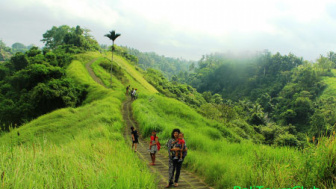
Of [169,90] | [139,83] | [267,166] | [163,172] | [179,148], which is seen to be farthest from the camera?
[169,90]

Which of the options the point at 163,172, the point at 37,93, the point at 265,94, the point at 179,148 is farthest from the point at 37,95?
the point at 265,94

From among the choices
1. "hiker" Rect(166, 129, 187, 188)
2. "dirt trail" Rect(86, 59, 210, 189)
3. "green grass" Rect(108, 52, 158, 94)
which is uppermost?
"green grass" Rect(108, 52, 158, 94)

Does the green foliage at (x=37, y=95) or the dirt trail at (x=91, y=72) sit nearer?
the green foliage at (x=37, y=95)

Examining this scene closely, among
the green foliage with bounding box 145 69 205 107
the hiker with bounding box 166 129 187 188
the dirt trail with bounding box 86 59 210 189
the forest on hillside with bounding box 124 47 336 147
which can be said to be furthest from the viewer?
the green foliage with bounding box 145 69 205 107

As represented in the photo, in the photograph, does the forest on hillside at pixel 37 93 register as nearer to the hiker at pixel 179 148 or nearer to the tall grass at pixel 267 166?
the tall grass at pixel 267 166

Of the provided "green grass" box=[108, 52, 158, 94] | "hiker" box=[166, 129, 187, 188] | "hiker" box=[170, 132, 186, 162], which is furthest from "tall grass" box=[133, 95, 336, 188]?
"green grass" box=[108, 52, 158, 94]

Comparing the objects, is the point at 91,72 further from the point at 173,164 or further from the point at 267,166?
the point at 267,166

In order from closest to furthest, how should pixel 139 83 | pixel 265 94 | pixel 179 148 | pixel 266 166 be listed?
pixel 266 166
pixel 179 148
pixel 139 83
pixel 265 94

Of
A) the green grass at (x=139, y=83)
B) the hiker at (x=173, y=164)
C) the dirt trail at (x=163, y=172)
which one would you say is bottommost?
the dirt trail at (x=163, y=172)

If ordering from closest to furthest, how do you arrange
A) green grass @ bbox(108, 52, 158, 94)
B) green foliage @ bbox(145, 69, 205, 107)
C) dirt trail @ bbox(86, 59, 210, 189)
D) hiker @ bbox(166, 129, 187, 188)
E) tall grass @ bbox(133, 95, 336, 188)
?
tall grass @ bbox(133, 95, 336, 188), hiker @ bbox(166, 129, 187, 188), dirt trail @ bbox(86, 59, 210, 189), green grass @ bbox(108, 52, 158, 94), green foliage @ bbox(145, 69, 205, 107)

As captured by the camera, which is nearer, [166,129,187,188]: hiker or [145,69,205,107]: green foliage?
[166,129,187,188]: hiker

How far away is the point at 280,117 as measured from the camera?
71.2 m

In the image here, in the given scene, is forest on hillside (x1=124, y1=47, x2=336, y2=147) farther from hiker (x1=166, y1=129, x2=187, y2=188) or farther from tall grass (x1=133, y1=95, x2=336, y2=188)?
hiker (x1=166, y1=129, x2=187, y2=188)

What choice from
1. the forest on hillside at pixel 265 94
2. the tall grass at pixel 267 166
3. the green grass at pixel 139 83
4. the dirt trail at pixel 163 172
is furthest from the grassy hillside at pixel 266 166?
the green grass at pixel 139 83
